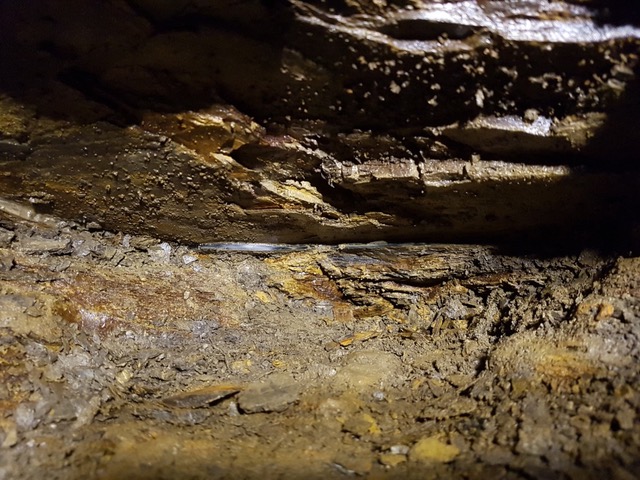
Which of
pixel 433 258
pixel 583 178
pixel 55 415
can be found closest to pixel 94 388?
pixel 55 415

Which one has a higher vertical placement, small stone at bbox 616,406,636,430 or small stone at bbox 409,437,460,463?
small stone at bbox 616,406,636,430

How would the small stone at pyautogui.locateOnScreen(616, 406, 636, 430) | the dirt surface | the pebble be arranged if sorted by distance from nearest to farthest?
the small stone at pyautogui.locateOnScreen(616, 406, 636, 430), the dirt surface, the pebble

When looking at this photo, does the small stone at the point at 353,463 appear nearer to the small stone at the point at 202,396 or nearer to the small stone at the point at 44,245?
the small stone at the point at 202,396

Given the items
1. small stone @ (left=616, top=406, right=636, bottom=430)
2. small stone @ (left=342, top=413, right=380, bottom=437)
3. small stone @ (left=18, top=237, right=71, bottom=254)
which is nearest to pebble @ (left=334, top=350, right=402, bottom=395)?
small stone @ (left=342, top=413, right=380, bottom=437)

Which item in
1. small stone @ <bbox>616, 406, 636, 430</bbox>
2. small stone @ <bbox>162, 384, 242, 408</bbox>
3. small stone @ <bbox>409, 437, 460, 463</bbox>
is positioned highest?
small stone @ <bbox>616, 406, 636, 430</bbox>

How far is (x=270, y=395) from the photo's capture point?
1645 mm

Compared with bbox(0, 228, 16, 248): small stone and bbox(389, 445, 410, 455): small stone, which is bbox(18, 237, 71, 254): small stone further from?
bbox(389, 445, 410, 455): small stone

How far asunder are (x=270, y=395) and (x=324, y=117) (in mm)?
981

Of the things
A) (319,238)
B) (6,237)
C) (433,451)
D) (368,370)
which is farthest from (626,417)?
(6,237)

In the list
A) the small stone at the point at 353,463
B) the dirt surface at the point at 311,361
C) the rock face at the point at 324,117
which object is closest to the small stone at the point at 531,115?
the rock face at the point at 324,117

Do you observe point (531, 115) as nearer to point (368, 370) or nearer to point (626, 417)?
point (626, 417)

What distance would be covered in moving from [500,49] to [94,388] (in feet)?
5.56

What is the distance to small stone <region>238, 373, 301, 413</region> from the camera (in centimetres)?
160

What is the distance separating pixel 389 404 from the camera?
5.28 ft
